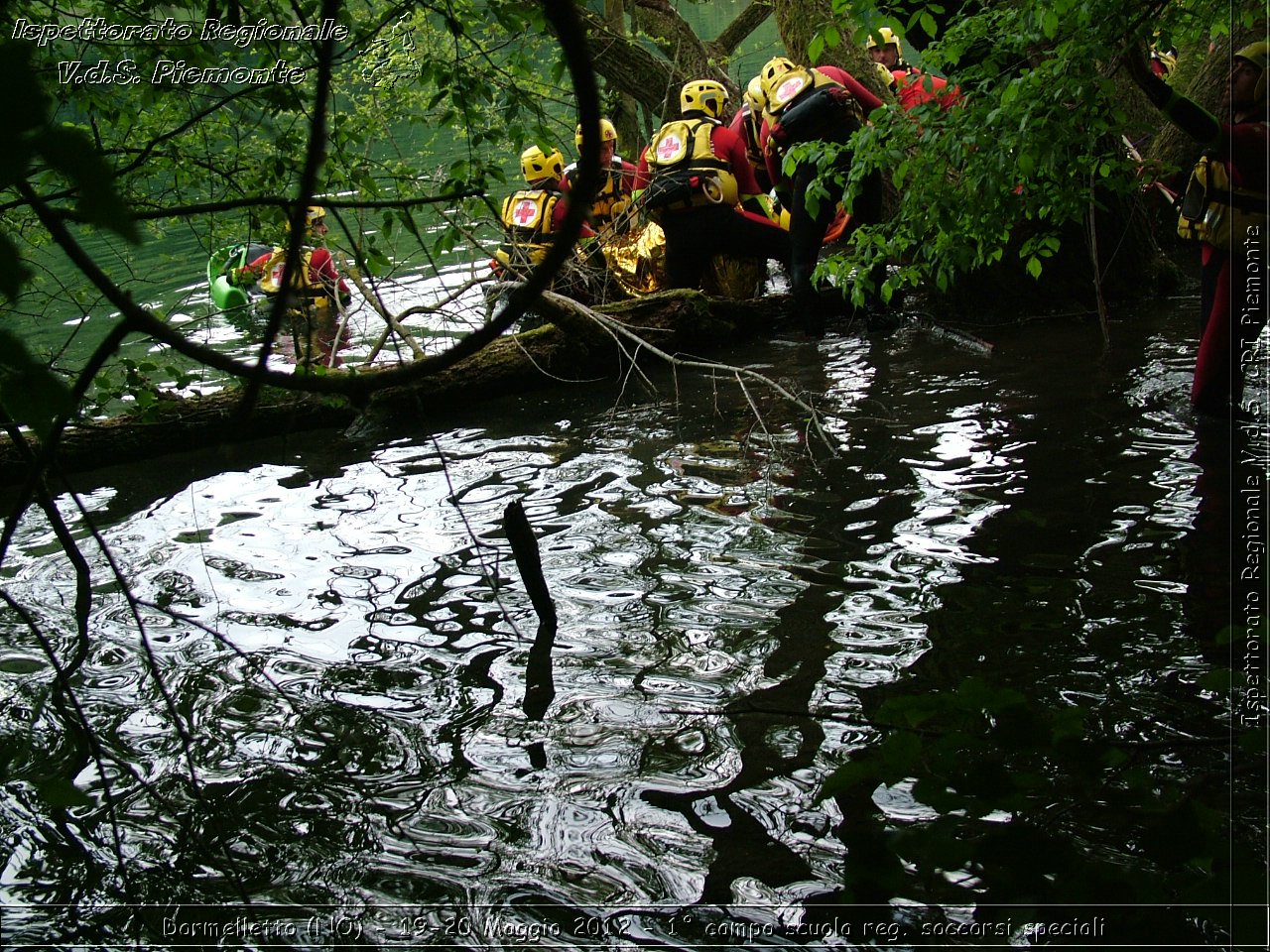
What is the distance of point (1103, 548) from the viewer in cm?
425

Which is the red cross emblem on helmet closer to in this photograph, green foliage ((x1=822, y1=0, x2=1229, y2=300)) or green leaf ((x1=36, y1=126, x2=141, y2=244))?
green foliage ((x1=822, y1=0, x2=1229, y2=300))

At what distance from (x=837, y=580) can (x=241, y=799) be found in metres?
2.49

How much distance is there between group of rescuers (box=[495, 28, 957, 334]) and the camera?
8.18 m

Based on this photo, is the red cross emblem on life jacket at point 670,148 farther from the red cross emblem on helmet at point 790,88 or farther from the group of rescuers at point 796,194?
the red cross emblem on helmet at point 790,88

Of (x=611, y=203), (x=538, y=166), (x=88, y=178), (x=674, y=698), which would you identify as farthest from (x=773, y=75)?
(x=88, y=178)

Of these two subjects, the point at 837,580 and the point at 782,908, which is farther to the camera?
the point at 837,580

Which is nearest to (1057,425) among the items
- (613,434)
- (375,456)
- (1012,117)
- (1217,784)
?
(1012,117)

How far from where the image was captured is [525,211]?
34.2 feet

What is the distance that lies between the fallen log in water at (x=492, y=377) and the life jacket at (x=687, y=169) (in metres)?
1.00

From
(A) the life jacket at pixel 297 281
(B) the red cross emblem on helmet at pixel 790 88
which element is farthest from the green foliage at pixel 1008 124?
(B) the red cross emblem on helmet at pixel 790 88

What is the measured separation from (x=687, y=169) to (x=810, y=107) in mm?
1400

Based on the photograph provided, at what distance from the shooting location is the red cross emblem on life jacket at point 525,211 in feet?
34.0

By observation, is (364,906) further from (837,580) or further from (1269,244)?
(1269,244)

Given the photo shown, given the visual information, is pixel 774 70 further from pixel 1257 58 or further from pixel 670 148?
pixel 1257 58
